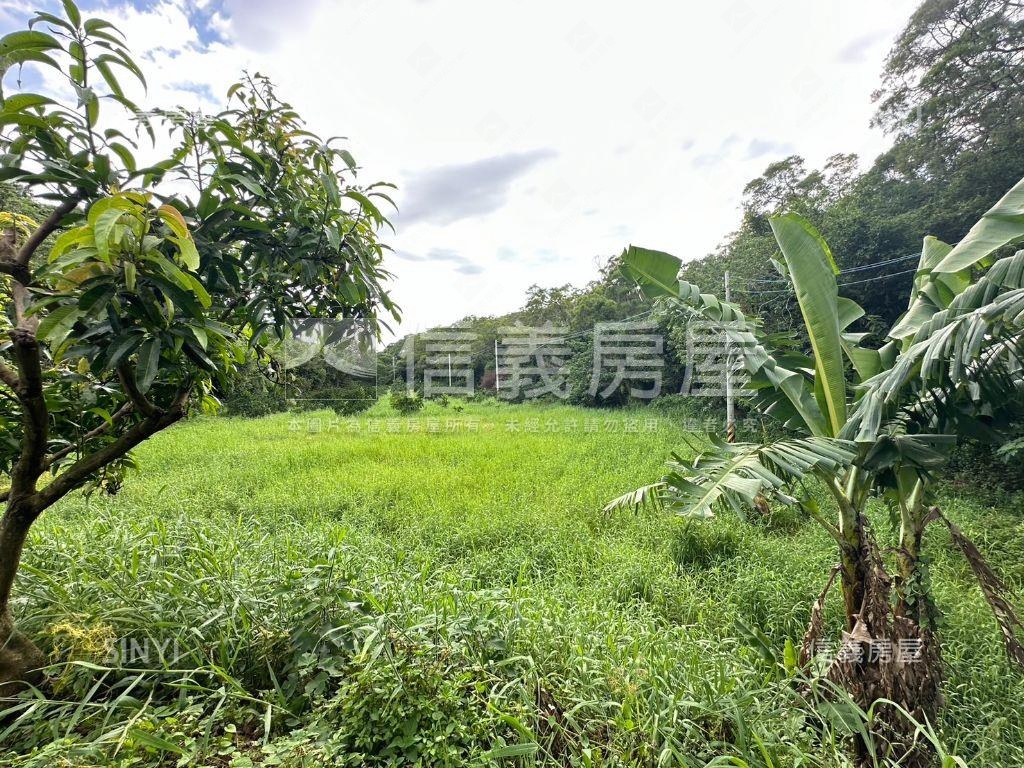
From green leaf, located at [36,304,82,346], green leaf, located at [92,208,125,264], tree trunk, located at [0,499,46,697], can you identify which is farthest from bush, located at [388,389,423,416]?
green leaf, located at [92,208,125,264]

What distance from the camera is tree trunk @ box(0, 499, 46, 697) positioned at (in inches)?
51.6

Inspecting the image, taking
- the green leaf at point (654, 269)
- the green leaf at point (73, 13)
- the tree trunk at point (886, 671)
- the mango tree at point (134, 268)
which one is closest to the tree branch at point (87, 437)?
the mango tree at point (134, 268)

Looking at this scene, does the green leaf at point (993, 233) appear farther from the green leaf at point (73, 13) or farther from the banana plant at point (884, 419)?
the green leaf at point (73, 13)

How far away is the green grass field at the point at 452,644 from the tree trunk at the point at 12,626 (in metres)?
0.09

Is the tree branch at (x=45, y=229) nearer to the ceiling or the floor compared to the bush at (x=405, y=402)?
nearer to the ceiling

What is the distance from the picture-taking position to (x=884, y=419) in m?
2.09

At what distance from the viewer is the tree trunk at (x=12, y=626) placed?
4.30 feet

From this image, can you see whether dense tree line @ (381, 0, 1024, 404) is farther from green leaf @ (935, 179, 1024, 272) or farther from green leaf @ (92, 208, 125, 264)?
green leaf @ (92, 208, 125, 264)

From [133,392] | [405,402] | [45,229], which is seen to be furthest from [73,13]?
[405,402]

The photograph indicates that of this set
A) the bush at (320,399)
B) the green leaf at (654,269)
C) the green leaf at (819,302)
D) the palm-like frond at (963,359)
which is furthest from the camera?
the bush at (320,399)

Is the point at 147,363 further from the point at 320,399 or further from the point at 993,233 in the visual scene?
the point at 320,399

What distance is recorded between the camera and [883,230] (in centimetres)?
656

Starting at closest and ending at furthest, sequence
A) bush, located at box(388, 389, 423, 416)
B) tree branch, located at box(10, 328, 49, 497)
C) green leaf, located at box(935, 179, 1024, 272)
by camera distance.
Result: tree branch, located at box(10, 328, 49, 497)
green leaf, located at box(935, 179, 1024, 272)
bush, located at box(388, 389, 423, 416)

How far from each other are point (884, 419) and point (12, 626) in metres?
3.57
